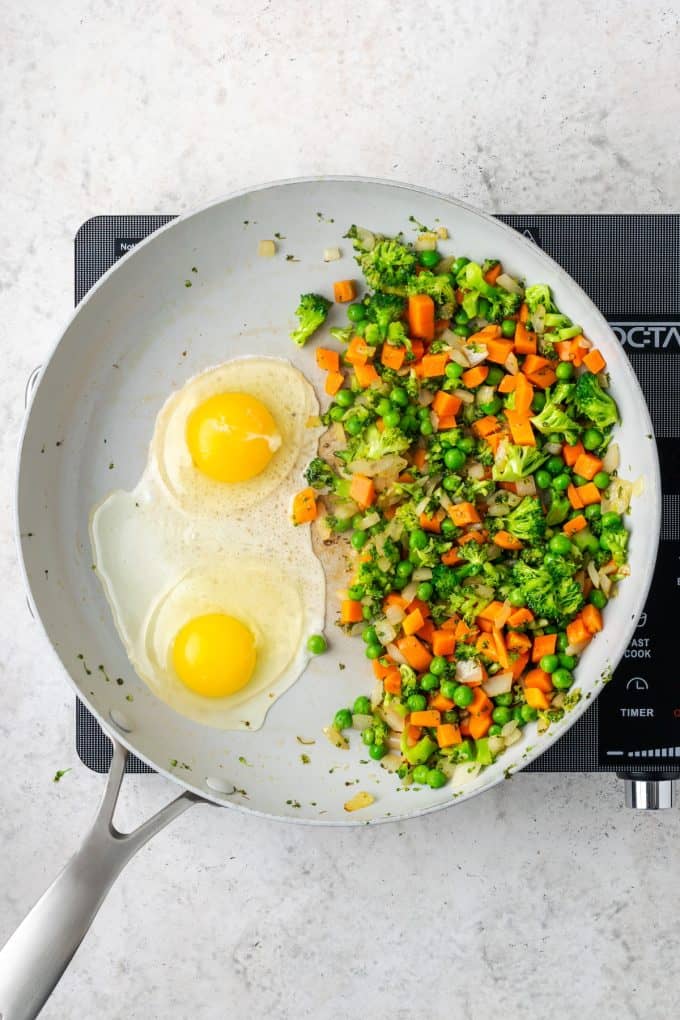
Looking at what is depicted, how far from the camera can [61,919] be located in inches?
107

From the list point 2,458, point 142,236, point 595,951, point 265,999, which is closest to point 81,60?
point 142,236

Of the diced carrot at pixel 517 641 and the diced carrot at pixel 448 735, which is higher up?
the diced carrot at pixel 517 641

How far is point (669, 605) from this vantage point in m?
3.39

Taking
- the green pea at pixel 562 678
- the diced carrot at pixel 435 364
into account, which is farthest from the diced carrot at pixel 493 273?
the green pea at pixel 562 678

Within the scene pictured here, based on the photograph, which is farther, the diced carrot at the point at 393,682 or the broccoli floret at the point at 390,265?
the diced carrot at the point at 393,682

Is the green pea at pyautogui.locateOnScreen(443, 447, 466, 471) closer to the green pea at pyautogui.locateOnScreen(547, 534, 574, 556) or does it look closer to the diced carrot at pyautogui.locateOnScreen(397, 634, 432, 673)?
the green pea at pyautogui.locateOnScreen(547, 534, 574, 556)

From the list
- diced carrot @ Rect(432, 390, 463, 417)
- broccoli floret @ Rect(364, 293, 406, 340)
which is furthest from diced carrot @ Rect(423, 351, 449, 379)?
broccoli floret @ Rect(364, 293, 406, 340)

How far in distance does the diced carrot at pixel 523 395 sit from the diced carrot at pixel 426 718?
43.7 inches

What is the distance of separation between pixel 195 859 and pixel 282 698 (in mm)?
921

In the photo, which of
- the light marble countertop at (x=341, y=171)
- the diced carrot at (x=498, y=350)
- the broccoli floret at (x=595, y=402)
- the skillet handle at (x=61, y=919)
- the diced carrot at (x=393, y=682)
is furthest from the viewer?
the light marble countertop at (x=341, y=171)

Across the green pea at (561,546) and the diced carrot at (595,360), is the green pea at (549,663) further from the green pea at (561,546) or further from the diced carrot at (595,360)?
the diced carrot at (595,360)

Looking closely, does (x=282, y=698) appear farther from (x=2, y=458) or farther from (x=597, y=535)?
(x=2, y=458)

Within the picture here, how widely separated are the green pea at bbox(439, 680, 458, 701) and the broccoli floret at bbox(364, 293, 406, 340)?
124 cm

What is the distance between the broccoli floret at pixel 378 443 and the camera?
3191mm
